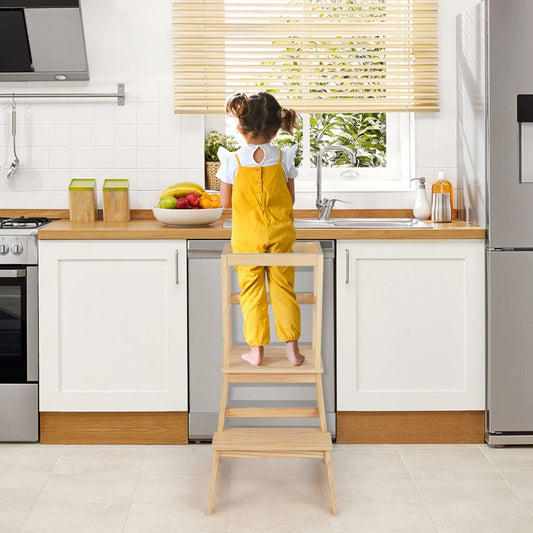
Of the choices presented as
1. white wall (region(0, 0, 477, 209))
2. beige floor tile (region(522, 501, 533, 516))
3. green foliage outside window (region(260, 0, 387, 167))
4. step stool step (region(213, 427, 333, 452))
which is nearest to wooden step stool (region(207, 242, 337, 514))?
step stool step (region(213, 427, 333, 452))

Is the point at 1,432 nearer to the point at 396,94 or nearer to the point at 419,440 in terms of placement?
the point at 419,440

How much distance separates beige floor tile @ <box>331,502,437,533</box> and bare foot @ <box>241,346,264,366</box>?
0.56 meters

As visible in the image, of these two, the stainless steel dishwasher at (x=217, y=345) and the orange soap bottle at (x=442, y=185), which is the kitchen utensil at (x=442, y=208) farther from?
the stainless steel dishwasher at (x=217, y=345)

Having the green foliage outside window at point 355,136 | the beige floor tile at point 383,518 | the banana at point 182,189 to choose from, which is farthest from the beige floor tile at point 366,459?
the green foliage outside window at point 355,136

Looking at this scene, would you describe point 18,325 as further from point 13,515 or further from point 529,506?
point 529,506

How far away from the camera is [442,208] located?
148 inches

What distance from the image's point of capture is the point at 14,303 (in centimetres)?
345

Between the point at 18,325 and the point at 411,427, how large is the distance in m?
1.65

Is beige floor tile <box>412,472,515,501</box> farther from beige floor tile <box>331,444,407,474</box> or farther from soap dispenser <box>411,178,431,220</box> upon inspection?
soap dispenser <box>411,178,431,220</box>

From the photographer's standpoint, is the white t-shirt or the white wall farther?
the white wall

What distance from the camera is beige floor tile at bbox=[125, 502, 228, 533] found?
8.84 feet

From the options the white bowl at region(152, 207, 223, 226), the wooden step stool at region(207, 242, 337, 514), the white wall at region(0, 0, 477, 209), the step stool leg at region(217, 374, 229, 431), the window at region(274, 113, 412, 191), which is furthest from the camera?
the window at region(274, 113, 412, 191)

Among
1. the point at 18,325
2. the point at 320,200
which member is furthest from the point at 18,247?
the point at 320,200

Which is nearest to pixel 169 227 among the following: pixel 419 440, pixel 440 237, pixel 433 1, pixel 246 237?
pixel 246 237
